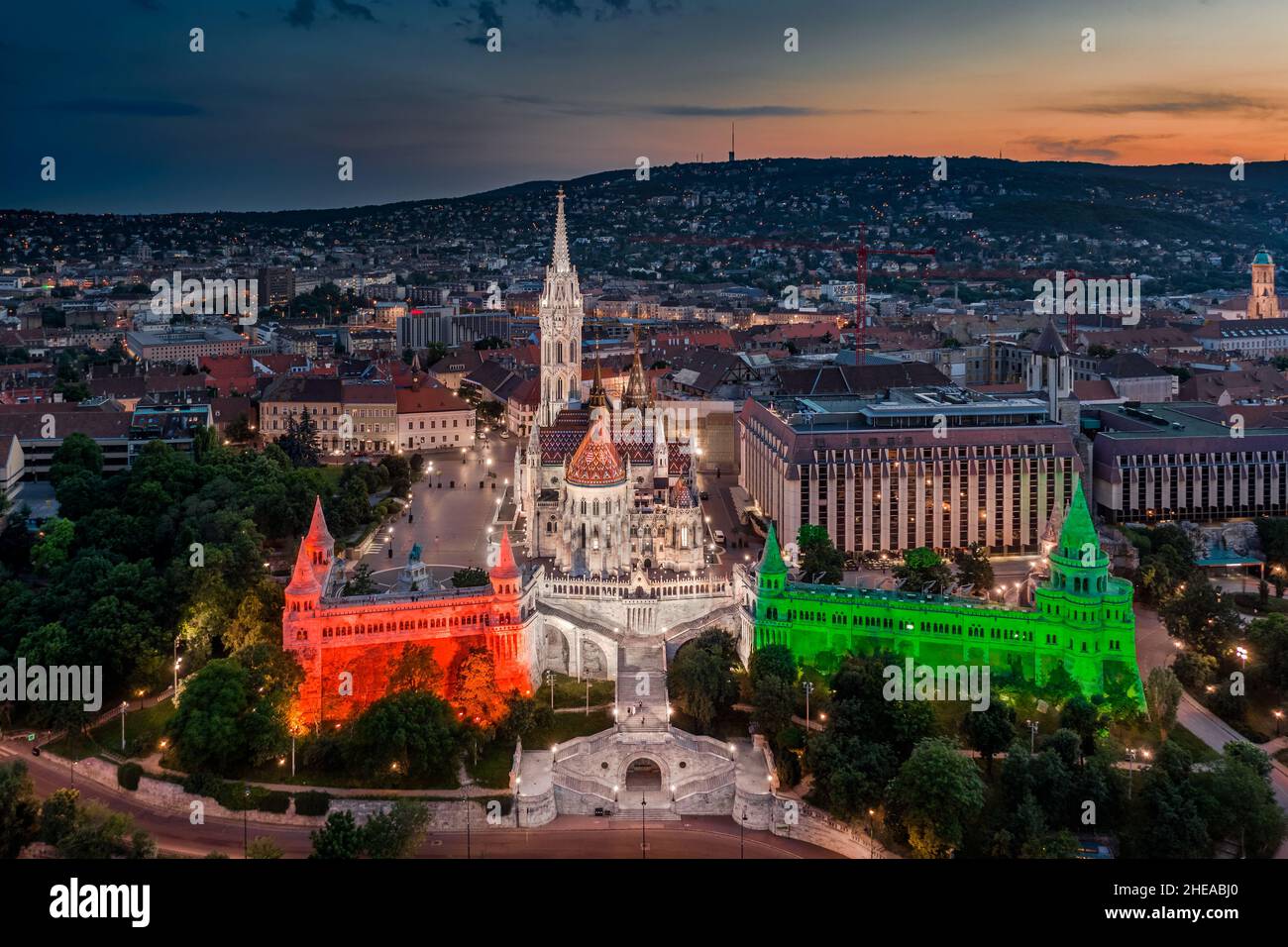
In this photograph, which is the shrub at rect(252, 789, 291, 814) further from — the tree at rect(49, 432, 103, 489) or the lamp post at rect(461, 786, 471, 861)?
the tree at rect(49, 432, 103, 489)

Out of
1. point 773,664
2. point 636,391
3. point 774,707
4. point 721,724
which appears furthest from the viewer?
point 636,391

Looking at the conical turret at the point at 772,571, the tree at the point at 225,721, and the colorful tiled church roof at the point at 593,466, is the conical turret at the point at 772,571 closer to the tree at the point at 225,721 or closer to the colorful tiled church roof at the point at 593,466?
the colorful tiled church roof at the point at 593,466

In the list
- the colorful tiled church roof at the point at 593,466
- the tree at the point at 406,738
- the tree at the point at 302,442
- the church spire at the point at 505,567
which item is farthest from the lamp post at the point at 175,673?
the tree at the point at 302,442

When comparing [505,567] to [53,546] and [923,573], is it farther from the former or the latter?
[53,546]

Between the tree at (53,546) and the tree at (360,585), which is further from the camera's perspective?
the tree at (53,546)

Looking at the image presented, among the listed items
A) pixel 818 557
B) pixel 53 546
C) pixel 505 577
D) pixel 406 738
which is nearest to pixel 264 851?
pixel 406 738
